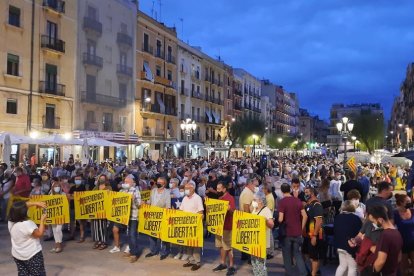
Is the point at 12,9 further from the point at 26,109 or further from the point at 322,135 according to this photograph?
the point at 322,135

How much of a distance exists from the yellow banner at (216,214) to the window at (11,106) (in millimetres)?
23944

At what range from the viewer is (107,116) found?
133 feet

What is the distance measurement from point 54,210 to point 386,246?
8.26 metres

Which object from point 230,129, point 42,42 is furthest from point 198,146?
point 42,42

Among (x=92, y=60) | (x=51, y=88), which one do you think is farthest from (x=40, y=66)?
(x=92, y=60)

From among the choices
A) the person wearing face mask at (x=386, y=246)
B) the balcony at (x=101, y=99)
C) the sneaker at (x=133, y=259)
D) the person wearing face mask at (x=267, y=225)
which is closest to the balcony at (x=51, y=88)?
the balcony at (x=101, y=99)

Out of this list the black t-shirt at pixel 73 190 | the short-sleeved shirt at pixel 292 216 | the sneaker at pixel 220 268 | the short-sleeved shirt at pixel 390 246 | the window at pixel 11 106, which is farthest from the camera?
the window at pixel 11 106

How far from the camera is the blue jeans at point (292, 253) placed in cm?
823

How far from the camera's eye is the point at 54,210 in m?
11.3

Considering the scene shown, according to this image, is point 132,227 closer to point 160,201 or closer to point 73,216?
point 160,201

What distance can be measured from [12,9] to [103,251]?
80.6 ft

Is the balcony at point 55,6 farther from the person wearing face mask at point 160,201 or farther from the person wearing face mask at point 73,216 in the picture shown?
the person wearing face mask at point 160,201

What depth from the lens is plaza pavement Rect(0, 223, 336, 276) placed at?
9.12 meters

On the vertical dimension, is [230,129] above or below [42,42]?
below
